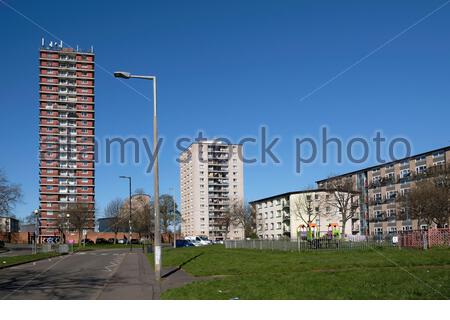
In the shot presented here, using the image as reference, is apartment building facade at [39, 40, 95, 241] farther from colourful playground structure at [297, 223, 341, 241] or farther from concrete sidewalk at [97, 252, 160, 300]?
concrete sidewalk at [97, 252, 160, 300]

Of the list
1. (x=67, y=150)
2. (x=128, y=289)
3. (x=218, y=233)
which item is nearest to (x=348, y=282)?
(x=128, y=289)

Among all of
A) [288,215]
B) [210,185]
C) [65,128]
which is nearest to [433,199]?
[288,215]

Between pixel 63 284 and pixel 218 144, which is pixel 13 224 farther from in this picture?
pixel 63 284

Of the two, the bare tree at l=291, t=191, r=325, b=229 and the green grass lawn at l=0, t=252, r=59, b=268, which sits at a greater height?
the bare tree at l=291, t=191, r=325, b=229

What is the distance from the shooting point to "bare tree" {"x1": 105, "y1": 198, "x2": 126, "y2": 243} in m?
111

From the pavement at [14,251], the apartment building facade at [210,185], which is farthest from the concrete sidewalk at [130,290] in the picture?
the apartment building facade at [210,185]

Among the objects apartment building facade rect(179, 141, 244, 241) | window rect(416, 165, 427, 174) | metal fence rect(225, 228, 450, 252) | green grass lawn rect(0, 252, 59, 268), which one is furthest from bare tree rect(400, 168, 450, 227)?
apartment building facade rect(179, 141, 244, 241)

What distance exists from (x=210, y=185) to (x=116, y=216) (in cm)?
4982

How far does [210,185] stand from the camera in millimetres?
163500

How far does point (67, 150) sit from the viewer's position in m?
130

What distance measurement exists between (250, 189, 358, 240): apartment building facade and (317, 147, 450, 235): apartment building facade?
6517 mm

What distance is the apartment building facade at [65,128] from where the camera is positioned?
5069 inches

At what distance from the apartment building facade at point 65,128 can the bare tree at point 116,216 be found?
18.2 ft
